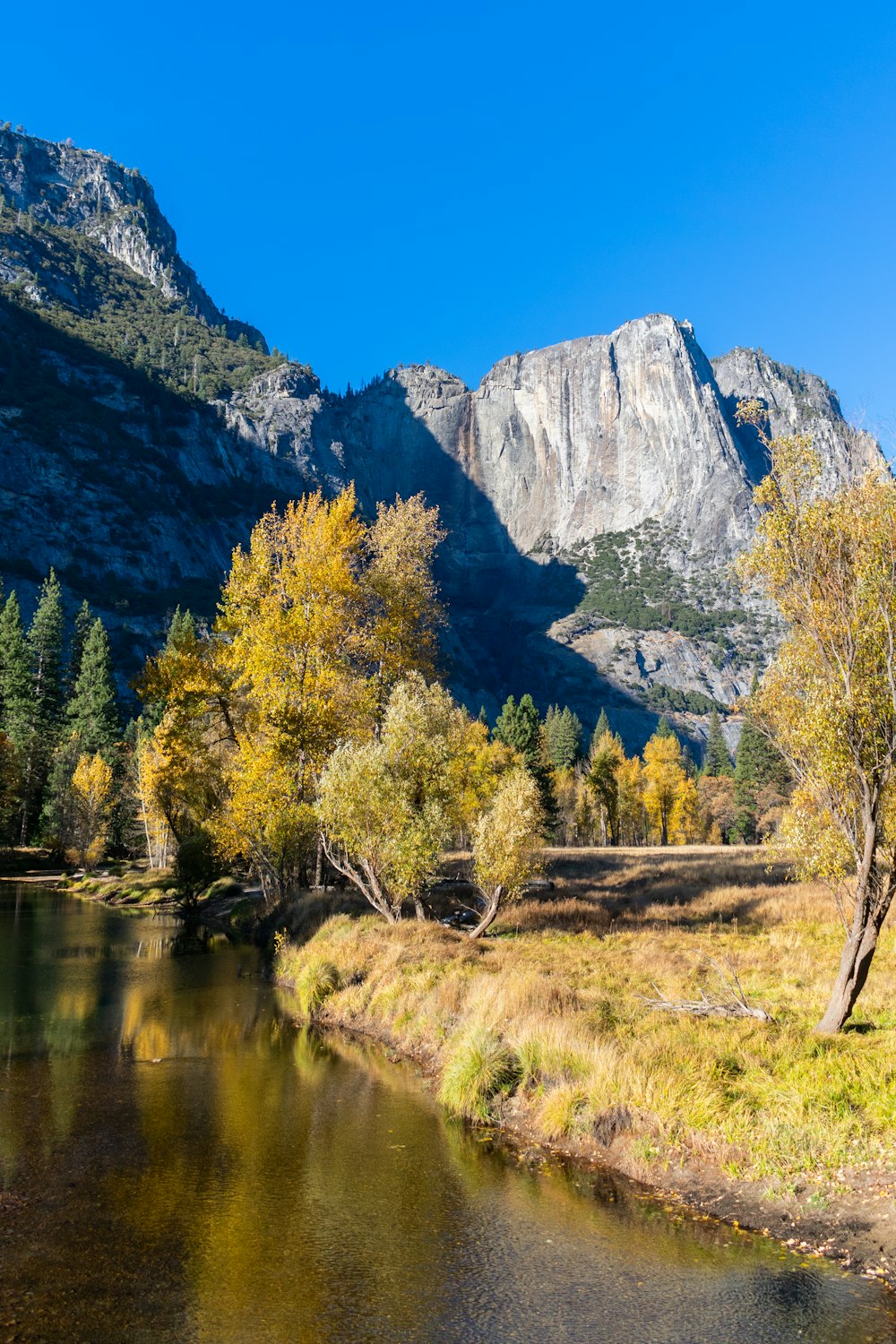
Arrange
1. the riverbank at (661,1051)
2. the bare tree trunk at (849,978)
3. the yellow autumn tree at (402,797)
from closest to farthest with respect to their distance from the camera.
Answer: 1. the riverbank at (661,1051)
2. the bare tree trunk at (849,978)
3. the yellow autumn tree at (402,797)

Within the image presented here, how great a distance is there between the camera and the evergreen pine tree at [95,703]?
3565 inches

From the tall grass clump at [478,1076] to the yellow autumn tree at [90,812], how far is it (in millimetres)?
64200

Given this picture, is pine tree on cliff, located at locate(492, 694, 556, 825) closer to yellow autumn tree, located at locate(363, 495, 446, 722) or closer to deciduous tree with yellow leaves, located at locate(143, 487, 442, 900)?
yellow autumn tree, located at locate(363, 495, 446, 722)

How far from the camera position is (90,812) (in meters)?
72.0

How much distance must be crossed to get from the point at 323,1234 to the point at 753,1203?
19.0 feet

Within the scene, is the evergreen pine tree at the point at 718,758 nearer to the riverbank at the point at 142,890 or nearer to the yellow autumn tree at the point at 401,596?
the riverbank at the point at 142,890

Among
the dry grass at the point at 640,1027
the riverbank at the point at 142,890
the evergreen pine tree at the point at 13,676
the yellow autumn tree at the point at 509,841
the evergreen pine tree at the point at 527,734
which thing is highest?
the evergreen pine tree at the point at 13,676

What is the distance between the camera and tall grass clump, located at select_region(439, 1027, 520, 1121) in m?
15.1

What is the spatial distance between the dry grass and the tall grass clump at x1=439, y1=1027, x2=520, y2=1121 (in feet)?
0.10

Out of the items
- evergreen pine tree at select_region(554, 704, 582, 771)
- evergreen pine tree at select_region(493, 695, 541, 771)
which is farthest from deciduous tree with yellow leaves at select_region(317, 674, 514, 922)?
evergreen pine tree at select_region(554, 704, 582, 771)

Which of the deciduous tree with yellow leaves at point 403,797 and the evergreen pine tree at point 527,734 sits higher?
the evergreen pine tree at point 527,734

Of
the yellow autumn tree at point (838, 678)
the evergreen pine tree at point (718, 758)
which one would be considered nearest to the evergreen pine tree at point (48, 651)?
the yellow autumn tree at point (838, 678)

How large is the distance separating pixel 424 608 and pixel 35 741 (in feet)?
210

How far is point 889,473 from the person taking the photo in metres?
14.9
